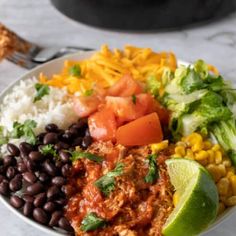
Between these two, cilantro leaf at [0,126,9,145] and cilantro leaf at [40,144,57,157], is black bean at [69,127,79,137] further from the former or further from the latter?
cilantro leaf at [0,126,9,145]

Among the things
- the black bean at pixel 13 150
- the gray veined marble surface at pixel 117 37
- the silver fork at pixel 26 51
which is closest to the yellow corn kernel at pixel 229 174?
the black bean at pixel 13 150

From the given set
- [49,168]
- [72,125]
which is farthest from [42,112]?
[49,168]

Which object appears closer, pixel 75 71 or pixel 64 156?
pixel 64 156

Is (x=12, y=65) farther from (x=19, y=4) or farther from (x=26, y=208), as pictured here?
(x=26, y=208)

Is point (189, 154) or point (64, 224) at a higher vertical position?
point (189, 154)

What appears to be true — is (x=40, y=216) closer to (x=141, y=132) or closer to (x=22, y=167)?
(x=22, y=167)

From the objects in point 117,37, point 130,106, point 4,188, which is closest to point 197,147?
point 130,106
